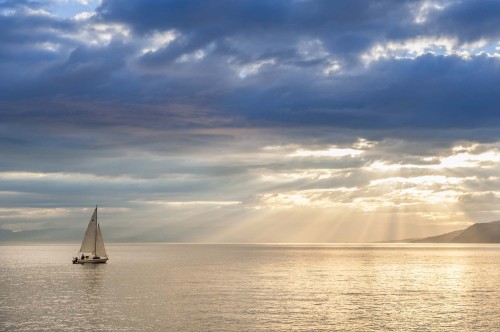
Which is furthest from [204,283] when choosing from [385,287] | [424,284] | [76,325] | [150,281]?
[76,325]

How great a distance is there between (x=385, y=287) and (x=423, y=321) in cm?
5366

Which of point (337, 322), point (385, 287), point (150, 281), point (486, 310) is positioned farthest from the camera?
point (150, 281)

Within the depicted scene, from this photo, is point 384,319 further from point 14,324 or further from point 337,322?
point 14,324

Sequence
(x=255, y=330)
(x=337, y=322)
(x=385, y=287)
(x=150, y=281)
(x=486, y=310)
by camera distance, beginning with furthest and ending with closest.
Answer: (x=150, y=281), (x=385, y=287), (x=486, y=310), (x=337, y=322), (x=255, y=330)

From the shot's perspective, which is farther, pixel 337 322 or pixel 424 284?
pixel 424 284

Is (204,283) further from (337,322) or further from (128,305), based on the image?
(337,322)

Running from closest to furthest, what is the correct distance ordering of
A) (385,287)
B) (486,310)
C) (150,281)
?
(486,310) < (385,287) < (150,281)

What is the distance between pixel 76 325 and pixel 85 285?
61.6m

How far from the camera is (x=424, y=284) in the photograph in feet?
481

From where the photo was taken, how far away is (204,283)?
142375 mm

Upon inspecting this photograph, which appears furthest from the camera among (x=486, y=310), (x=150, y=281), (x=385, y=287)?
(x=150, y=281)

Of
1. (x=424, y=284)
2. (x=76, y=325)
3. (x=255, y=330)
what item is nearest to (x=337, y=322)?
(x=255, y=330)

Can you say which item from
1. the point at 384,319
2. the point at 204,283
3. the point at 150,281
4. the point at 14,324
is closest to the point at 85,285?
the point at 150,281

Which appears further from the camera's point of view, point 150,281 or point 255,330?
point 150,281
